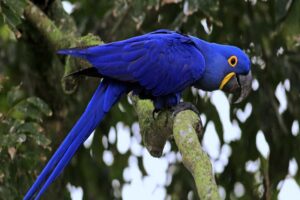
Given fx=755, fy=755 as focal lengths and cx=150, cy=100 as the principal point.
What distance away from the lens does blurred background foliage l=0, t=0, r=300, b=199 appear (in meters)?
4.14

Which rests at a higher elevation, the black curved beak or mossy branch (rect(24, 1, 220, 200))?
mossy branch (rect(24, 1, 220, 200))

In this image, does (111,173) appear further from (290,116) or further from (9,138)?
(9,138)

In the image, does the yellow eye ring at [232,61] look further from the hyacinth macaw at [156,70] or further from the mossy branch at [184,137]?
the mossy branch at [184,137]

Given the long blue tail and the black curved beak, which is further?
the black curved beak

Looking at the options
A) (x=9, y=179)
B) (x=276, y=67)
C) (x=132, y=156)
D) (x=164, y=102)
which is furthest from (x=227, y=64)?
(x=132, y=156)

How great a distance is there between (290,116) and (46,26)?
1.50m

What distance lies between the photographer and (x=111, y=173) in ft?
15.7

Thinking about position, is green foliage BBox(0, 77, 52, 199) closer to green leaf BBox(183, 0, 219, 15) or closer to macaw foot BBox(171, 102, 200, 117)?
macaw foot BBox(171, 102, 200, 117)

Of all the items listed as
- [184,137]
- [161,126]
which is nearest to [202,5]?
[161,126]

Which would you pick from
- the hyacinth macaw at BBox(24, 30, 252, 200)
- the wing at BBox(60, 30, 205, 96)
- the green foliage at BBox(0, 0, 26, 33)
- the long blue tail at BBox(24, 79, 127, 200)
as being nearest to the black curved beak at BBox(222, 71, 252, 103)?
the hyacinth macaw at BBox(24, 30, 252, 200)

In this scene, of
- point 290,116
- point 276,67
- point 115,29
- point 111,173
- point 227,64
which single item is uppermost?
point 227,64

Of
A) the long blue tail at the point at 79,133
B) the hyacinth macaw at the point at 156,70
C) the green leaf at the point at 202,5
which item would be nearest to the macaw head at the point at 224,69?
the hyacinth macaw at the point at 156,70

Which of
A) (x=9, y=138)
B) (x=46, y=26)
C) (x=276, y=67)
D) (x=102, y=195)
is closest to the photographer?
(x=9, y=138)

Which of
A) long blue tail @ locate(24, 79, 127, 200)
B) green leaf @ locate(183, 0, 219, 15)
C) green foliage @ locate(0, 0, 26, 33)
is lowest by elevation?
green leaf @ locate(183, 0, 219, 15)
